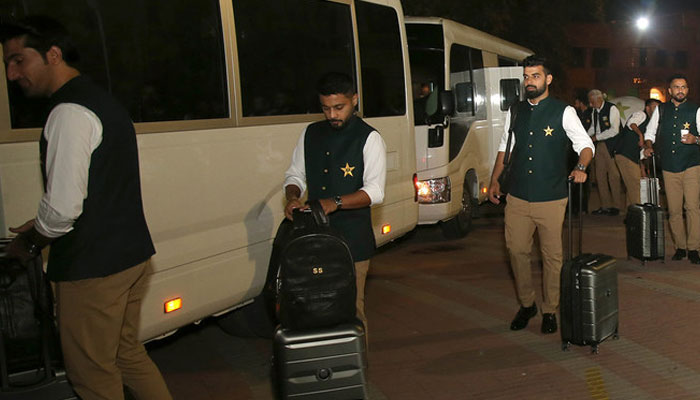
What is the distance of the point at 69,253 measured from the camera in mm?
3584

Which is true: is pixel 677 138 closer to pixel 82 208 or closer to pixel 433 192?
pixel 433 192

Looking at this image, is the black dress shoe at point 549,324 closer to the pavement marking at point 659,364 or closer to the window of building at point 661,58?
the pavement marking at point 659,364

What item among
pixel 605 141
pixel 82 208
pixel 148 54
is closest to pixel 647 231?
pixel 605 141

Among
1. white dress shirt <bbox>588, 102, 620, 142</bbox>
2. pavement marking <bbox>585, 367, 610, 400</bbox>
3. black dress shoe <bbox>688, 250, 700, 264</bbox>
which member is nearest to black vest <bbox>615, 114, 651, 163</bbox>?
white dress shirt <bbox>588, 102, 620, 142</bbox>

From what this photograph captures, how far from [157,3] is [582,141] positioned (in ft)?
10.7

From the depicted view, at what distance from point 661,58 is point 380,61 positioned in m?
69.4

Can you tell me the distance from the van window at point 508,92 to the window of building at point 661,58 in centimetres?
6238

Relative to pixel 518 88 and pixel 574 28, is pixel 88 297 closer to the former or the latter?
pixel 518 88

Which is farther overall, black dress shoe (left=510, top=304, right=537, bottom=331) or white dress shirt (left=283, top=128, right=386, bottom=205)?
black dress shoe (left=510, top=304, right=537, bottom=331)

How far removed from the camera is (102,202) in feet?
11.8

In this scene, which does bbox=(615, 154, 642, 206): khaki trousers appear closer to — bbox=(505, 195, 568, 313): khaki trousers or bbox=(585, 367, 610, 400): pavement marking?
bbox=(505, 195, 568, 313): khaki trousers

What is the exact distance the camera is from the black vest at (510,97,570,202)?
20.1 feet

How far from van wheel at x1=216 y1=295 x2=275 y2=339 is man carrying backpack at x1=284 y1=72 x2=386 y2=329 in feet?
5.18

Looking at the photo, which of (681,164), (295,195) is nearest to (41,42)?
(295,195)
